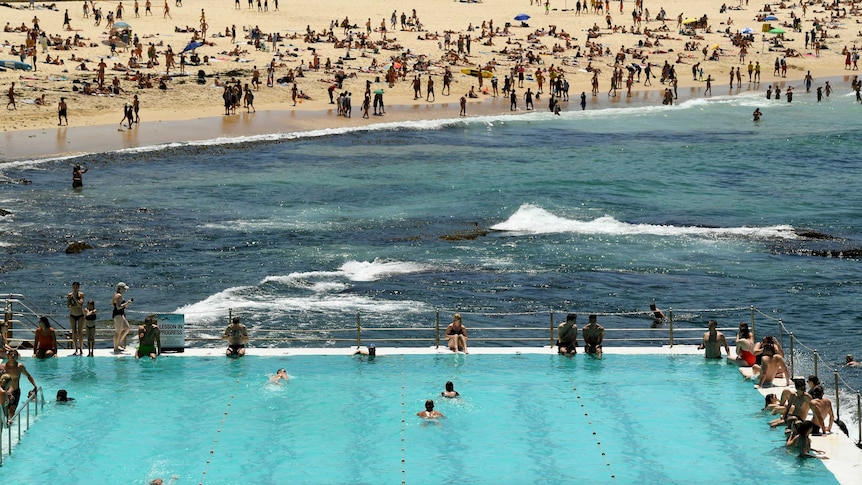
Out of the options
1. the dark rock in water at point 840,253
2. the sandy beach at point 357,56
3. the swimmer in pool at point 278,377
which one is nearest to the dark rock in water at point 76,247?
the sandy beach at point 357,56

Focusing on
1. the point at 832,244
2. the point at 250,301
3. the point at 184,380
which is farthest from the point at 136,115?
the point at 184,380

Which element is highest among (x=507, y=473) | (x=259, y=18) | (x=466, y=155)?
(x=259, y=18)

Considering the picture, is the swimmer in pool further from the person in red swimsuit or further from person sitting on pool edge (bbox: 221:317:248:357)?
the person in red swimsuit

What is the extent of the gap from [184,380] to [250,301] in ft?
29.2

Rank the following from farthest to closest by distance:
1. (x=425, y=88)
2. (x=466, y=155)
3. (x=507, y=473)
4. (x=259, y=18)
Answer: (x=259, y=18) < (x=425, y=88) < (x=466, y=155) < (x=507, y=473)

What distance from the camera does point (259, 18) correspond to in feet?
302

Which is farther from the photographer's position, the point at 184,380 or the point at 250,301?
→ the point at 250,301

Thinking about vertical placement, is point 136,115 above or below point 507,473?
above

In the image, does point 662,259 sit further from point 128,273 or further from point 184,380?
point 184,380

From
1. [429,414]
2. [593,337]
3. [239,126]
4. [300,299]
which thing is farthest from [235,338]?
[239,126]

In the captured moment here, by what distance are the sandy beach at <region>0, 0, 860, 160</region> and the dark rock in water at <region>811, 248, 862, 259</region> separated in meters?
30.8

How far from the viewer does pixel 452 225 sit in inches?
1747

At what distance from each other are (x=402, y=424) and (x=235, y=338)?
5.47 metres

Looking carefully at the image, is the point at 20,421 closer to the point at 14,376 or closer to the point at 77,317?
the point at 14,376
